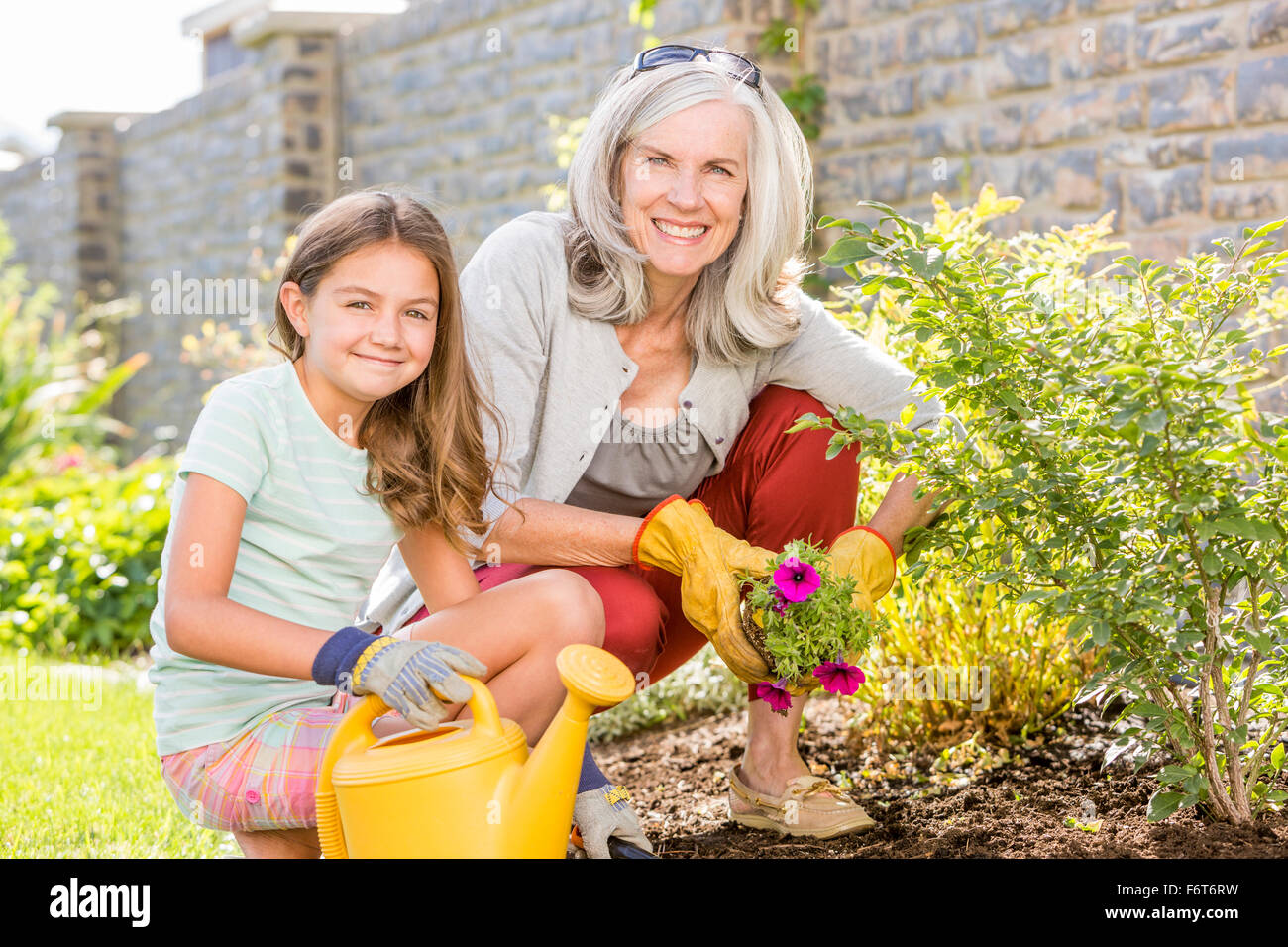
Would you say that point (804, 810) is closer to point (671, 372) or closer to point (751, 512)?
point (751, 512)

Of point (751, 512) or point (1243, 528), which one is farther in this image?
point (751, 512)

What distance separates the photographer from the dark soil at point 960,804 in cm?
196

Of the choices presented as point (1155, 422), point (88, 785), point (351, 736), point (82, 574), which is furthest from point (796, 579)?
point (82, 574)

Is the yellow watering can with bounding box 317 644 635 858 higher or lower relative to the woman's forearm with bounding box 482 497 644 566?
lower

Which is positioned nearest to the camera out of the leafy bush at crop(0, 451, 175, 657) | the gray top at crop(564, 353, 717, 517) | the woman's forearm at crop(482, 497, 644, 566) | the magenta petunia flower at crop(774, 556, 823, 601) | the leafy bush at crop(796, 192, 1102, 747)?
the magenta petunia flower at crop(774, 556, 823, 601)

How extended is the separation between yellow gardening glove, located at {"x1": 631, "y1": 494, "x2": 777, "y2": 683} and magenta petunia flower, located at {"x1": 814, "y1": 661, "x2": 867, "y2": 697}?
141 millimetres

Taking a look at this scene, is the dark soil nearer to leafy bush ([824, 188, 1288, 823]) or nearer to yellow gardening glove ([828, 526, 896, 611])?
leafy bush ([824, 188, 1288, 823])

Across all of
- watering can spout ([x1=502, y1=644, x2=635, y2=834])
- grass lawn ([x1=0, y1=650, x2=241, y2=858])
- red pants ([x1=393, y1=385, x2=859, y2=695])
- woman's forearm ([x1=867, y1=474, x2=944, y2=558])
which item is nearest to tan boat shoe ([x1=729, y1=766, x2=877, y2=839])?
red pants ([x1=393, y1=385, x2=859, y2=695])

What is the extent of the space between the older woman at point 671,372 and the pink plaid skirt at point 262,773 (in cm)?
38

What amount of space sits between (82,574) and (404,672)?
368 cm

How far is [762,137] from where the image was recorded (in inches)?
91.7

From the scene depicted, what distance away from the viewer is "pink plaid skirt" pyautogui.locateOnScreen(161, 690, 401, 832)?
1805mm

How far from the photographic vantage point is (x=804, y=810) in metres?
2.28

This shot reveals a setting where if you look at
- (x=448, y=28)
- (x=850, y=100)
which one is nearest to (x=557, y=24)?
(x=448, y=28)
